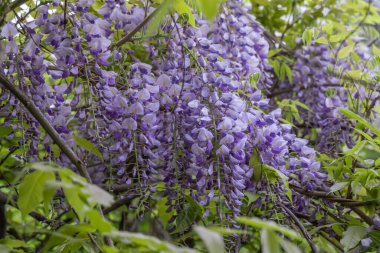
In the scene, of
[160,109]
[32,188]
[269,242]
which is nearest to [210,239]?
[269,242]

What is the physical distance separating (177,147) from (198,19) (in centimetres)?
51

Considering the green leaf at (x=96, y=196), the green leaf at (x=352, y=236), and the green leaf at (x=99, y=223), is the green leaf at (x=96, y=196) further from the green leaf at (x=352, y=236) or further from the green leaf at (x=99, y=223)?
the green leaf at (x=352, y=236)

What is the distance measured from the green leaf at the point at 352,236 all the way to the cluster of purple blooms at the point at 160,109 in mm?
194

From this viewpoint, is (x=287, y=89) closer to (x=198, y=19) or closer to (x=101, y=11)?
(x=198, y=19)

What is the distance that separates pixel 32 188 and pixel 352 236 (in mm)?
807

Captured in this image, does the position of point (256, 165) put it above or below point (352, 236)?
above

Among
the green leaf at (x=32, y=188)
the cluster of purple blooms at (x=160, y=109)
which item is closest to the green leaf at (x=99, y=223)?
the green leaf at (x=32, y=188)

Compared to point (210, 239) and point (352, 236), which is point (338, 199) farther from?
point (210, 239)

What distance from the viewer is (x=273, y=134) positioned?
149 cm

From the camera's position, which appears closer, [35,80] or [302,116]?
[35,80]

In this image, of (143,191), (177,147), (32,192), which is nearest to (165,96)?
(177,147)

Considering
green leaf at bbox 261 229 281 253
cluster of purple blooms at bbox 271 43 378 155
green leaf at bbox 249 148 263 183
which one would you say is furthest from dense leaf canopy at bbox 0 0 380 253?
green leaf at bbox 261 229 281 253

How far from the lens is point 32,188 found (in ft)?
3.34

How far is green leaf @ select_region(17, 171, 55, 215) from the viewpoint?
977mm
